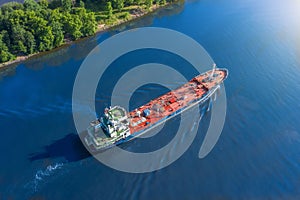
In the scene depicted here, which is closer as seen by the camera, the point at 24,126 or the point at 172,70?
the point at 24,126

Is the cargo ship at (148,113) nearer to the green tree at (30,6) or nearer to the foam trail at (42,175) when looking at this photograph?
the foam trail at (42,175)

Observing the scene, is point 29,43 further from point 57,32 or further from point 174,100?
point 174,100

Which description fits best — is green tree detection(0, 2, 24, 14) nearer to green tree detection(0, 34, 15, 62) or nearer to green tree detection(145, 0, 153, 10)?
green tree detection(0, 34, 15, 62)

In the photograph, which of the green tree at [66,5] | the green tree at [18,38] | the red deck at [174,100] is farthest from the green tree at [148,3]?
the green tree at [18,38]

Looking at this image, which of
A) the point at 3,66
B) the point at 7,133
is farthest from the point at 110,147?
the point at 3,66

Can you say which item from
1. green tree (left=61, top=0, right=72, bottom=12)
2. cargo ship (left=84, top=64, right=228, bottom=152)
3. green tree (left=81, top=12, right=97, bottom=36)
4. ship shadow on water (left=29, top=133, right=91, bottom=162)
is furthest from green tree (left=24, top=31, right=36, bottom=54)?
ship shadow on water (left=29, top=133, right=91, bottom=162)

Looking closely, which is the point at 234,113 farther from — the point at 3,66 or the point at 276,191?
the point at 3,66
